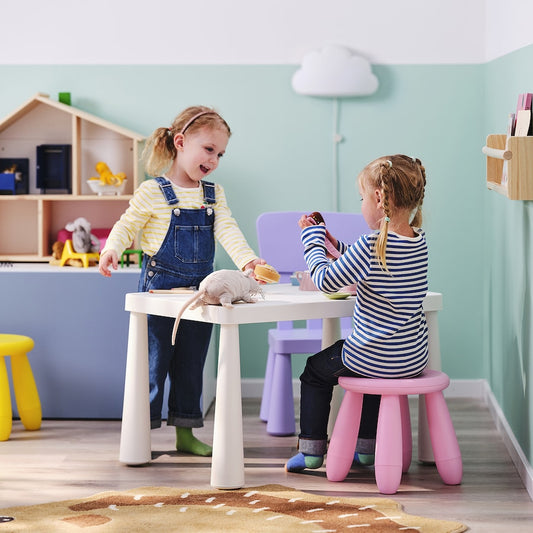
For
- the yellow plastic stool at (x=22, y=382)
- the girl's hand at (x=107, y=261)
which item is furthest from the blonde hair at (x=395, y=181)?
the yellow plastic stool at (x=22, y=382)

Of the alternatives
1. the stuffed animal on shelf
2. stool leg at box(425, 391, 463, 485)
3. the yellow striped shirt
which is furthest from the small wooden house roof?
stool leg at box(425, 391, 463, 485)

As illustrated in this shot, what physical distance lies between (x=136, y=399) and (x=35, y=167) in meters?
1.39

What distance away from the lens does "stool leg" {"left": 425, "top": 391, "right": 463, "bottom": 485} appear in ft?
8.04

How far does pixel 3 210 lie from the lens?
3646 millimetres

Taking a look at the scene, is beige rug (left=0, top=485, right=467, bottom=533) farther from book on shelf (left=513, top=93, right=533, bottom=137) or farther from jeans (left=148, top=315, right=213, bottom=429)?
book on shelf (left=513, top=93, right=533, bottom=137)

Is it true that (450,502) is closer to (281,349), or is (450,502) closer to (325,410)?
(325,410)

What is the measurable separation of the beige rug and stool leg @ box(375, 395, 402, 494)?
6cm

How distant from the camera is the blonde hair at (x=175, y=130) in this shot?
8.87ft

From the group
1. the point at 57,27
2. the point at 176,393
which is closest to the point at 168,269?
the point at 176,393

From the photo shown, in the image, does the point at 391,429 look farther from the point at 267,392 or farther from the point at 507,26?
the point at 507,26

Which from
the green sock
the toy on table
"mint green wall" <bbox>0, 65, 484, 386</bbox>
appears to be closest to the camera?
the green sock

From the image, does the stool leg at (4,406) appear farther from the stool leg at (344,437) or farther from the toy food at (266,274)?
the stool leg at (344,437)

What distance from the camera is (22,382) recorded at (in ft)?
10.1

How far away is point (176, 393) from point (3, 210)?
4.21ft
